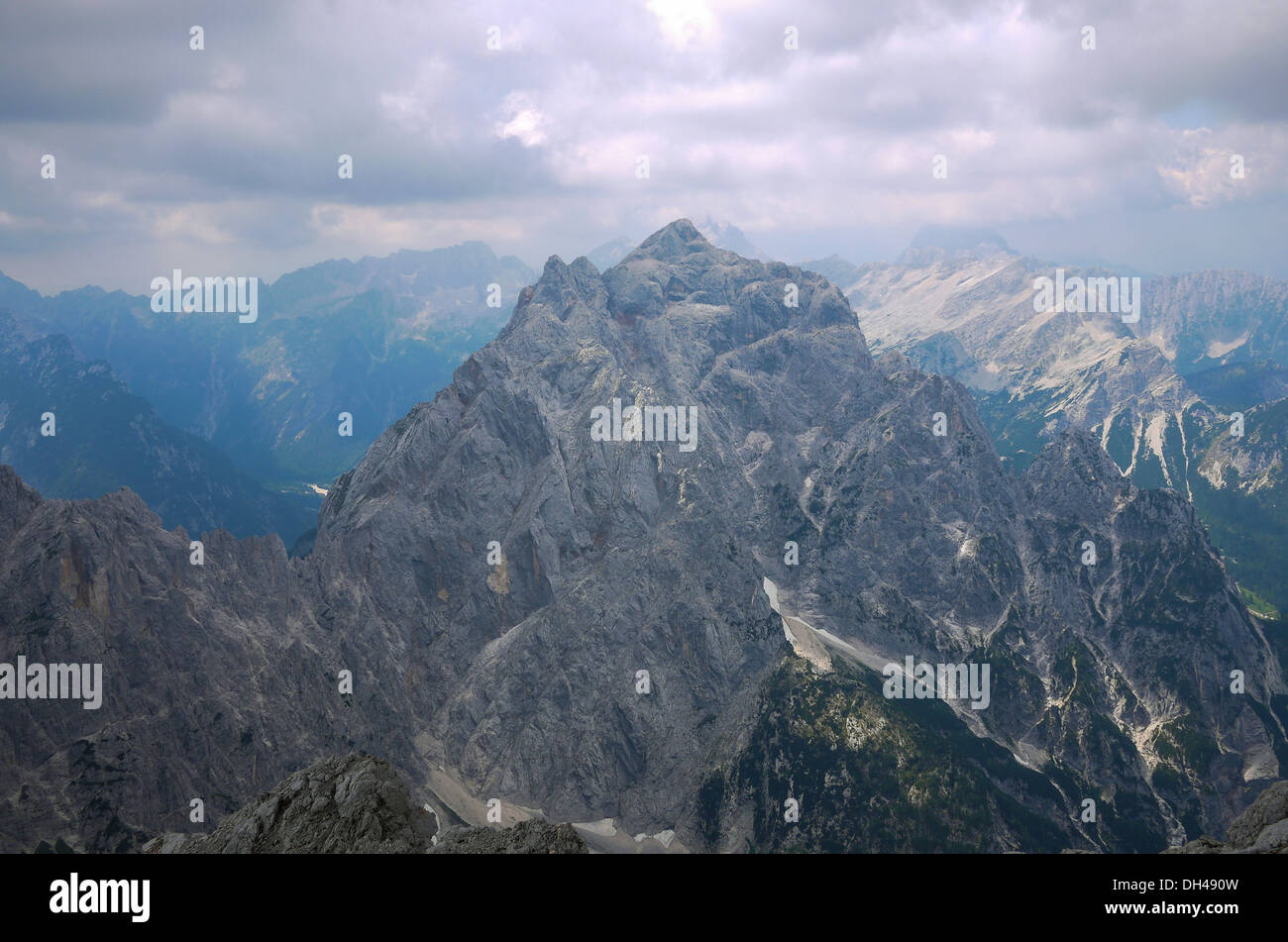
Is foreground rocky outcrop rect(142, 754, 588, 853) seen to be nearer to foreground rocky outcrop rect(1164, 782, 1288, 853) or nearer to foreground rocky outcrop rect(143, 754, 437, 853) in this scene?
foreground rocky outcrop rect(143, 754, 437, 853)

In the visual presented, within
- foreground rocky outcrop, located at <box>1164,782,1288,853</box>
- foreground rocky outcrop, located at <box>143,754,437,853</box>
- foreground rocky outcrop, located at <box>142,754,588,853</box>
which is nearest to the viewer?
foreground rocky outcrop, located at <box>142,754,588,853</box>

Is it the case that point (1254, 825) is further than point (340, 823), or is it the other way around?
point (340, 823)

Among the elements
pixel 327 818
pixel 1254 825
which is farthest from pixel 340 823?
pixel 1254 825

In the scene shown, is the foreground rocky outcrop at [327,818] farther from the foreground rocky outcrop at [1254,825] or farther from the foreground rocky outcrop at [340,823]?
the foreground rocky outcrop at [1254,825]

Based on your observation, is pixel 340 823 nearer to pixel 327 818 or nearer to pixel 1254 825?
pixel 327 818

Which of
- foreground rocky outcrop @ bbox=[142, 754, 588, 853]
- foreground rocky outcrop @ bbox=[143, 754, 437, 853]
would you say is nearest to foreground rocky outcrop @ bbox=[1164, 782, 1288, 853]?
foreground rocky outcrop @ bbox=[142, 754, 588, 853]
